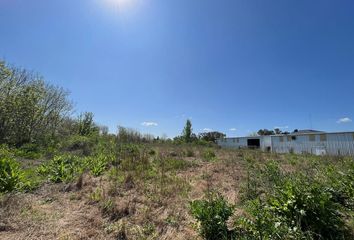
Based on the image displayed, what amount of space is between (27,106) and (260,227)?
12.4 metres

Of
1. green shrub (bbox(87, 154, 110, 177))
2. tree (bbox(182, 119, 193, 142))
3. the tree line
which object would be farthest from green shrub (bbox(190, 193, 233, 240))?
tree (bbox(182, 119, 193, 142))

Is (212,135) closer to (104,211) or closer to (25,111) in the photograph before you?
(25,111)

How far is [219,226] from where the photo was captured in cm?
250

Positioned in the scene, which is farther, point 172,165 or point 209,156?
point 209,156

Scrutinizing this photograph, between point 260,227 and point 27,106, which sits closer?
point 260,227

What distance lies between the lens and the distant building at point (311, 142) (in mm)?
19011

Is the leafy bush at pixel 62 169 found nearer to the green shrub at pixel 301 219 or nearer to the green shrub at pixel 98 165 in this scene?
the green shrub at pixel 98 165

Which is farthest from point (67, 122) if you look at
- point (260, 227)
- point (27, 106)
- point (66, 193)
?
point (260, 227)

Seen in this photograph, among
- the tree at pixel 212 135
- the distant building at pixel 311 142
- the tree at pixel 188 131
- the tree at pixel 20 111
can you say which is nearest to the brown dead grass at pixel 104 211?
the tree at pixel 20 111

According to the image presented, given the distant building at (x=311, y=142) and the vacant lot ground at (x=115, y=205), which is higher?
the distant building at (x=311, y=142)

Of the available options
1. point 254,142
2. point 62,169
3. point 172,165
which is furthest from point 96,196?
point 254,142

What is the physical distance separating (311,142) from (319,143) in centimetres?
119

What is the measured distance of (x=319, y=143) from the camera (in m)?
22.1

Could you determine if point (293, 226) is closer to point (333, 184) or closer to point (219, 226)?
point (219, 226)
